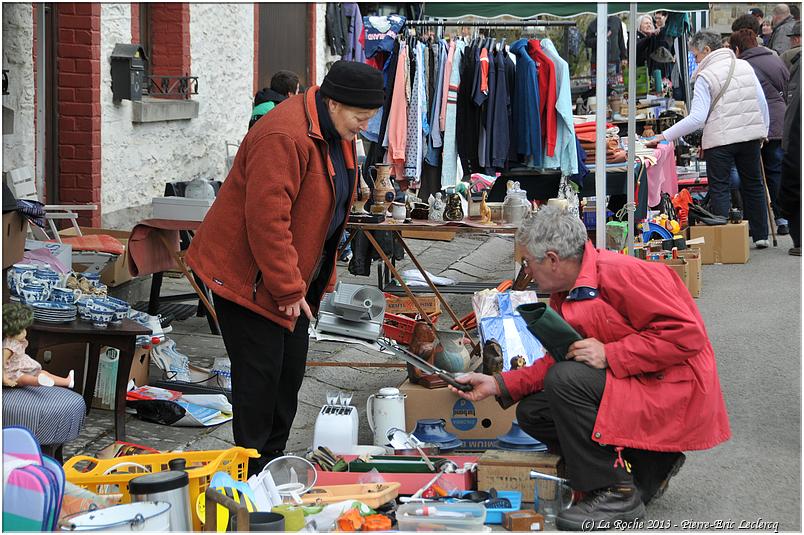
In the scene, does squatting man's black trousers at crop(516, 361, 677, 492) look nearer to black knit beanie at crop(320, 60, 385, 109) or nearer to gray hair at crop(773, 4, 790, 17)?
black knit beanie at crop(320, 60, 385, 109)

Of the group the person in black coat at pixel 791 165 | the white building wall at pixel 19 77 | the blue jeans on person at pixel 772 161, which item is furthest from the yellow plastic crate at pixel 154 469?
the blue jeans on person at pixel 772 161

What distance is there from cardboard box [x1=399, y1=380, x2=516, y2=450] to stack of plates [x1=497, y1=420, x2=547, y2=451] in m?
0.33

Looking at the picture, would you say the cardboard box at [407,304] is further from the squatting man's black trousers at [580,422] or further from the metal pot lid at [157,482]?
the metal pot lid at [157,482]

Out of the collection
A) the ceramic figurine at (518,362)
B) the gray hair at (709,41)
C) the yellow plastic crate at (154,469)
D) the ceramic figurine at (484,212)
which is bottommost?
the yellow plastic crate at (154,469)

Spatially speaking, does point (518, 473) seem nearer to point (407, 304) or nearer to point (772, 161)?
point (407, 304)

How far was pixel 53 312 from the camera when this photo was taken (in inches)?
202

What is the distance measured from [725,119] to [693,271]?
1.92 m

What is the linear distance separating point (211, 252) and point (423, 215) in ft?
8.27

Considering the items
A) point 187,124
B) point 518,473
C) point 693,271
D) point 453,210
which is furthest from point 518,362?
point 187,124

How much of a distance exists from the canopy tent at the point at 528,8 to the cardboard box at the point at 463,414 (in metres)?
6.04

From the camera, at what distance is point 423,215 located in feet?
21.6

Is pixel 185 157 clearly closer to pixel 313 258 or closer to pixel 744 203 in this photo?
pixel 744 203

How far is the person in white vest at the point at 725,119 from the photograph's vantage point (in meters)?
9.89

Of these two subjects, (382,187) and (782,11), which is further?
(782,11)
